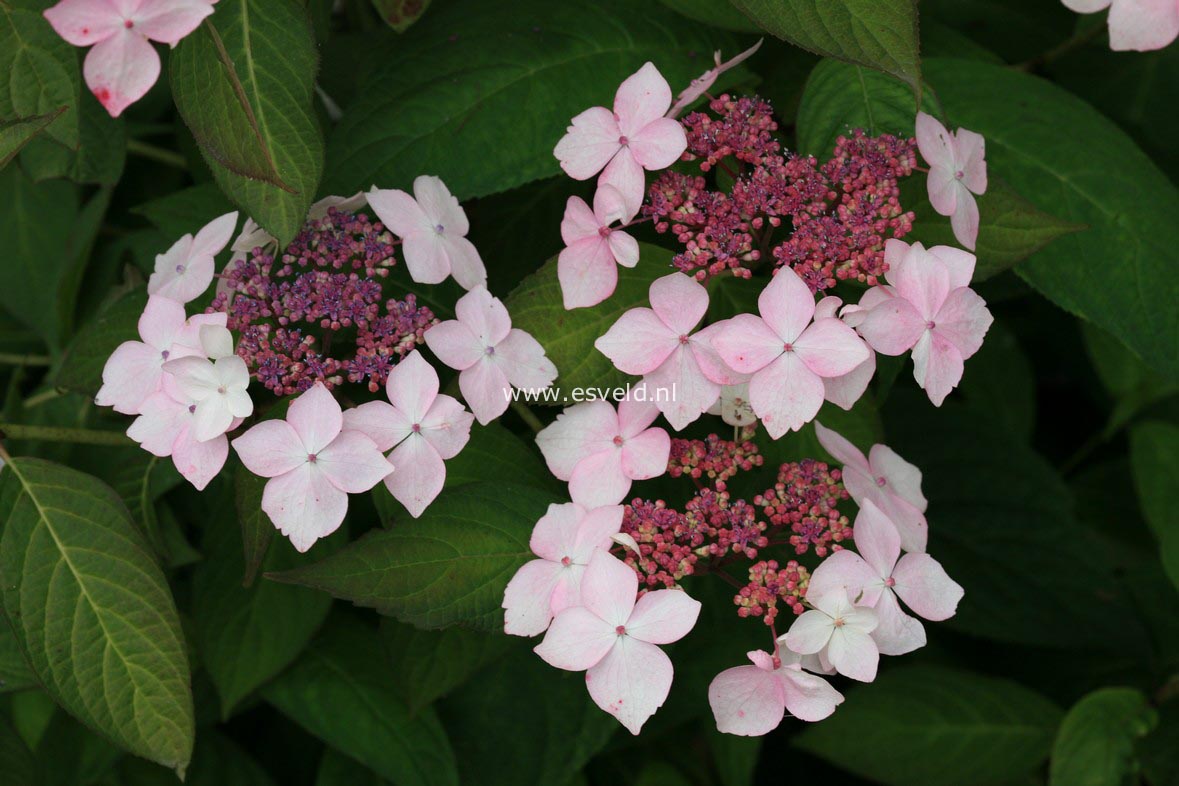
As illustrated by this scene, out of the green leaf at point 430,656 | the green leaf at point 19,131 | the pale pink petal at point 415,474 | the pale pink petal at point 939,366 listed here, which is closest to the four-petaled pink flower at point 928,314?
the pale pink petal at point 939,366

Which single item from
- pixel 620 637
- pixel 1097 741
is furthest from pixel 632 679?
pixel 1097 741

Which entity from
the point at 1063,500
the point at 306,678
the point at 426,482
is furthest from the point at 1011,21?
the point at 306,678

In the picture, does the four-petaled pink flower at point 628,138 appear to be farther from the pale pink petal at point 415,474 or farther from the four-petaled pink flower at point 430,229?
the pale pink petal at point 415,474

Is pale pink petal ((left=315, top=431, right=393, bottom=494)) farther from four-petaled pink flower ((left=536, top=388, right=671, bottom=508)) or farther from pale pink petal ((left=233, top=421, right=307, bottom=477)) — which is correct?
four-petaled pink flower ((left=536, top=388, right=671, bottom=508))

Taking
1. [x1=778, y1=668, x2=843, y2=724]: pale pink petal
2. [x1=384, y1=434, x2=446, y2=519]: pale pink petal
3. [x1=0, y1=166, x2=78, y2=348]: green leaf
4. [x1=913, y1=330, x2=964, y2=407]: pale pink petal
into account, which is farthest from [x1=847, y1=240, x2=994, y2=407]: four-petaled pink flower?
[x1=0, y1=166, x2=78, y2=348]: green leaf

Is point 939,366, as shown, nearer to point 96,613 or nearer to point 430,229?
point 430,229

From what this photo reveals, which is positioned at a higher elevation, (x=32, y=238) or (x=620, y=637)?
(x=620, y=637)
